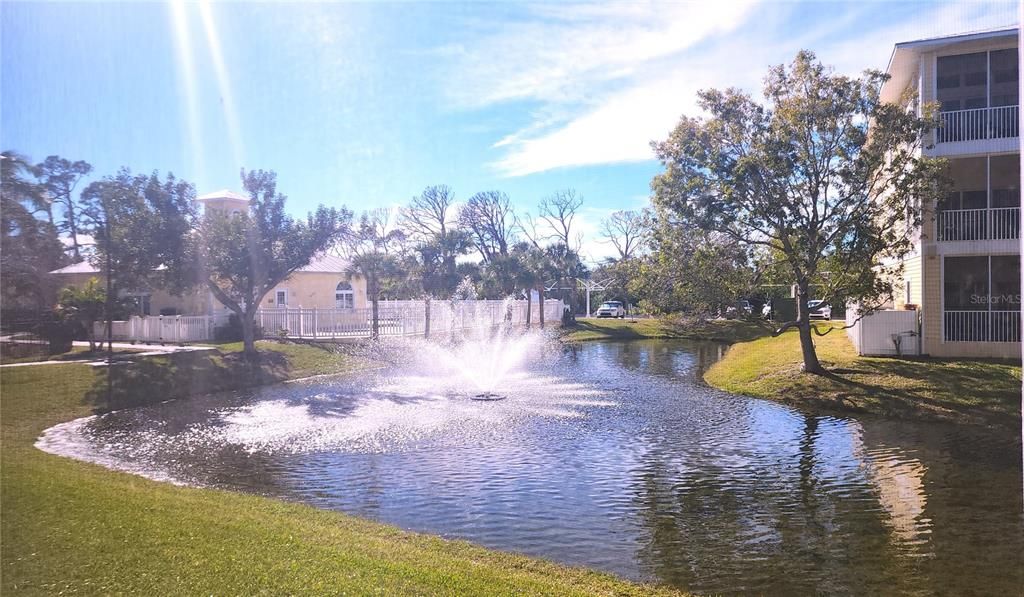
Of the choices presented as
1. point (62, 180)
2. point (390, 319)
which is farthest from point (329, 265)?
point (62, 180)

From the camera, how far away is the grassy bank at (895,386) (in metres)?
14.6

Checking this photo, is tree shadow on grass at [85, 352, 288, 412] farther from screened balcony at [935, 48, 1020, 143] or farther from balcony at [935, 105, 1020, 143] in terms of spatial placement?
screened balcony at [935, 48, 1020, 143]

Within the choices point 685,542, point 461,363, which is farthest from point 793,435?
point 461,363

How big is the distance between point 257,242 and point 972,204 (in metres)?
24.0

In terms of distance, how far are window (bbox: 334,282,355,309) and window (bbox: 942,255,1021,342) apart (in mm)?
30736

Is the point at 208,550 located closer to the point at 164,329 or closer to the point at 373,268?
the point at 164,329

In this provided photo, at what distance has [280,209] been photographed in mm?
25500

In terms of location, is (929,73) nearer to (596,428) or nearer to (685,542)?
(596,428)

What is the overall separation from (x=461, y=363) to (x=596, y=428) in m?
14.1

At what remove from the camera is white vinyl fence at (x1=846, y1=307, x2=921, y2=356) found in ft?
66.4

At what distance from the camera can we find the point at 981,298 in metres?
19.6

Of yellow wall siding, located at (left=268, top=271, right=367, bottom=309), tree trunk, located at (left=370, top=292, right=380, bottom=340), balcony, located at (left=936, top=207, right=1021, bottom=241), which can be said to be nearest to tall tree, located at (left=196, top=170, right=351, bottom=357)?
tree trunk, located at (left=370, top=292, right=380, bottom=340)

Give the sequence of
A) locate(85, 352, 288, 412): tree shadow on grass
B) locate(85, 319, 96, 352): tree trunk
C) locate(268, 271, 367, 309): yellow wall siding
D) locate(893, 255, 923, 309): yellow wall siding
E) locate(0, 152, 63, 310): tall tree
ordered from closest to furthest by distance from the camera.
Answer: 1. locate(0, 152, 63, 310): tall tree
2. locate(85, 352, 288, 412): tree shadow on grass
3. locate(893, 255, 923, 309): yellow wall siding
4. locate(85, 319, 96, 352): tree trunk
5. locate(268, 271, 367, 309): yellow wall siding

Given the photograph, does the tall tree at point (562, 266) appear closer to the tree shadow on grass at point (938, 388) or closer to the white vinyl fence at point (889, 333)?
the white vinyl fence at point (889, 333)
